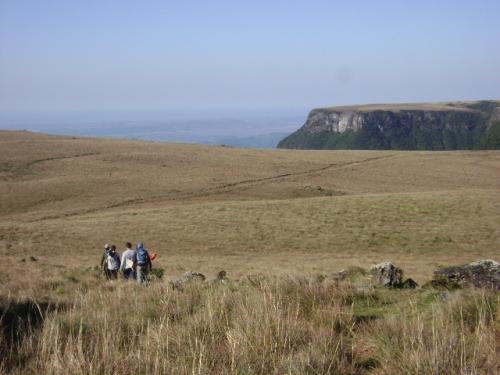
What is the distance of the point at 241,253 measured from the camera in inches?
1118

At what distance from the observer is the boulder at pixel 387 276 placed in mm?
12141

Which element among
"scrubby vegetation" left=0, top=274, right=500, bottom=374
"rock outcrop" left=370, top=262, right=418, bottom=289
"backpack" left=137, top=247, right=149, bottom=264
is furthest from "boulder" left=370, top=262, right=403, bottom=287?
"backpack" left=137, top=247, right=149, bottom=264

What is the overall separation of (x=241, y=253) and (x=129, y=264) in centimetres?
1229

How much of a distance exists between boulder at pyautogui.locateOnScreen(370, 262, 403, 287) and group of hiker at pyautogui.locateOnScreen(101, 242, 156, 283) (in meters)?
7.43

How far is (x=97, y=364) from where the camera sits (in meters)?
4.47

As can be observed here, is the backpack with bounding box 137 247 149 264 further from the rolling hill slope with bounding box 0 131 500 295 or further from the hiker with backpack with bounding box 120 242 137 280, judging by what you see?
the rolling hill slope with bounding box 0 131 500 295

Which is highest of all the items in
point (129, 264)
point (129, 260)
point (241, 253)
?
point (129, 260)

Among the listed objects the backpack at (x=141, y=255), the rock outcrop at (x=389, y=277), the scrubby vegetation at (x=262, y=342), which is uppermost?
the scrubby vegetation at (x=262, y=342)

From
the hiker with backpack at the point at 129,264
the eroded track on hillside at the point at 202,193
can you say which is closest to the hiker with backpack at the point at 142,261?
the hiker with backpack at the point at 129,264

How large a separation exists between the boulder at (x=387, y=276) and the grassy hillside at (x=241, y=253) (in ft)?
4.85

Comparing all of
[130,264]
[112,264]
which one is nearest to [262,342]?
[130,264]

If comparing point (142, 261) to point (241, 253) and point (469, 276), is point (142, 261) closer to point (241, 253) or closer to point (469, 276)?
point (469, 276)

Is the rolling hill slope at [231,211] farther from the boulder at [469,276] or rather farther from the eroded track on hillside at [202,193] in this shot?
the boulder at [469,276]

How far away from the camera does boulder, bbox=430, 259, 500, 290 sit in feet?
38.2
